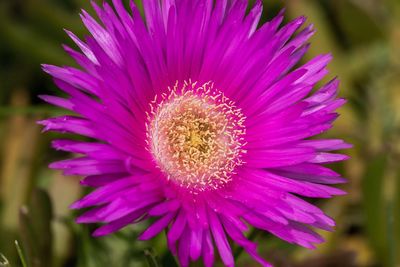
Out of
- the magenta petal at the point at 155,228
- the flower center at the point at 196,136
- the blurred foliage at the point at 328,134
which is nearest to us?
the magenta petal at the point at 155,228

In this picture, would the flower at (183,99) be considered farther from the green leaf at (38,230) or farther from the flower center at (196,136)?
the green leaf at (38,230)

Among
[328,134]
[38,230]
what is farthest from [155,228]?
[328,134]

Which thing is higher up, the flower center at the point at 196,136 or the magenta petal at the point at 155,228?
the flower center at the point at 196,136

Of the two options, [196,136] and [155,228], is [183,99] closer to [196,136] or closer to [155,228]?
[196,136]

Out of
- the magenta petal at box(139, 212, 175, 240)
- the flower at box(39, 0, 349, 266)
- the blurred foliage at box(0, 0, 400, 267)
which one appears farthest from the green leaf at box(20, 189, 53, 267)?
the magenta petal at box(139, 212, 175, 240)

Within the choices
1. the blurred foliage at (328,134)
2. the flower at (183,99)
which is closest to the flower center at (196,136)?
the flower at (183,99)

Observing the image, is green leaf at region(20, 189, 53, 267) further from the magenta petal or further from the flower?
the magenta petal

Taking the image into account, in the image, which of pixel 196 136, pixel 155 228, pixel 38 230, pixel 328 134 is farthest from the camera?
pixel 328 134
